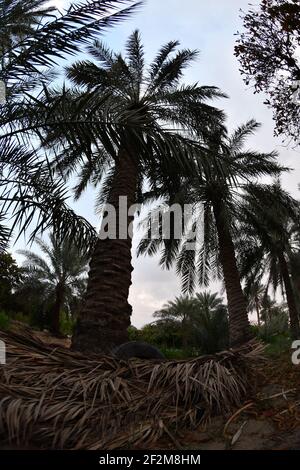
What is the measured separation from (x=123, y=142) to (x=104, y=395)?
11.5ft

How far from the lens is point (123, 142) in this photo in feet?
17.6

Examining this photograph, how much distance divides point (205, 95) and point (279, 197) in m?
4.08

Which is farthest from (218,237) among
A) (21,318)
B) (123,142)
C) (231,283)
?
(21,318)

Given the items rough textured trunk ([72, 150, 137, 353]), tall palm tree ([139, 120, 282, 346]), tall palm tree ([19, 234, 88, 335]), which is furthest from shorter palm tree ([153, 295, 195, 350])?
rough textured trunk ([72, 150, 137, 353])

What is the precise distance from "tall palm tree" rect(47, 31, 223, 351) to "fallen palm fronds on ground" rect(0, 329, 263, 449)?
2882 mm

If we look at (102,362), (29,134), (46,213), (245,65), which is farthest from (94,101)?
(102,362)

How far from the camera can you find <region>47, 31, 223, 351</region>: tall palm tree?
17.7ft

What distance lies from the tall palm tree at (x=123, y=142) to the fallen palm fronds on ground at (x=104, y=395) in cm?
288

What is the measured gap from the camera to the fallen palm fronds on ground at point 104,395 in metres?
2.28

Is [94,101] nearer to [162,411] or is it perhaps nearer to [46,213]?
[46,213]

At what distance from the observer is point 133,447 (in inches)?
87.2

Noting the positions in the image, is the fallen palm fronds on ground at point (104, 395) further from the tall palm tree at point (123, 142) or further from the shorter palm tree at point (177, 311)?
the shorter palm tree at point (177, 311)

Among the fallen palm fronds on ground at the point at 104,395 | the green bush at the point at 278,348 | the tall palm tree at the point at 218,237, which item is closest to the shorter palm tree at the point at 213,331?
the tall palm tree at the point at 218,237

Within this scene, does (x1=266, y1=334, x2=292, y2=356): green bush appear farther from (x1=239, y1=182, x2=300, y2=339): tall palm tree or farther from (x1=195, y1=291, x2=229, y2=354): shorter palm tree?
(x1=195, y1=291, x2=229, y2=354): shorter palm tree
